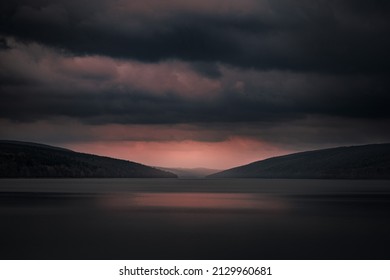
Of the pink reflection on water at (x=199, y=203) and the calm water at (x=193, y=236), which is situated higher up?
the pink reflection on water at (x=199, y=203)

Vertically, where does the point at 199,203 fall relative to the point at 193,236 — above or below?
above

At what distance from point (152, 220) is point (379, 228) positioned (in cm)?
2661

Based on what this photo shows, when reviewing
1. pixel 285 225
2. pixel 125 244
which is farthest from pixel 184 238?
pixel 285 225

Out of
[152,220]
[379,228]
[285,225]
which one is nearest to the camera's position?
[379,228]

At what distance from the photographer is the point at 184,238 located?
48.5 m

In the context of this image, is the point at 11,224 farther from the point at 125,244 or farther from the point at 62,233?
the point at 125,244

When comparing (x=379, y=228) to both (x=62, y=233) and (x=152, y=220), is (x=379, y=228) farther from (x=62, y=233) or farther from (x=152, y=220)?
(x=62, y=233)

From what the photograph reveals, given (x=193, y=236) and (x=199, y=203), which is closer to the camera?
(x=193, y=236)

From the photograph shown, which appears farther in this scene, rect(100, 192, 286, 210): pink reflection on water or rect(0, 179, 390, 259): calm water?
rect(100, 192, 286, 210): pink reflection on water

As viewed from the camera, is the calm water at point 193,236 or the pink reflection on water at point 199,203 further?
the pink reflection on water at point 199,203

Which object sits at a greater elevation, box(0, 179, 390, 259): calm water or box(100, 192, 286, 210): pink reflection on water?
box(100, 192, 286, 210): pink reflection on water
